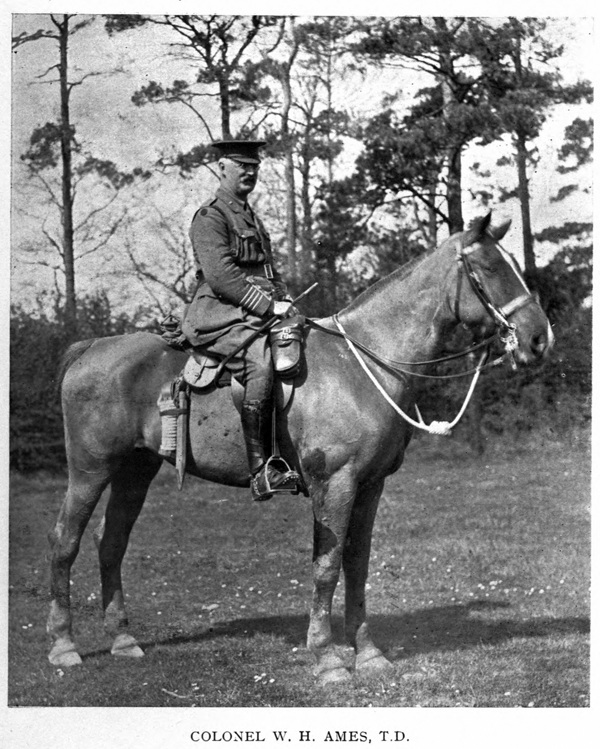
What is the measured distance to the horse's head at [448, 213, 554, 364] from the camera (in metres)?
7.70

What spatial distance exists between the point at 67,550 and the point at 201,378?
1.97m

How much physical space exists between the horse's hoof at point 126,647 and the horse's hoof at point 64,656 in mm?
383

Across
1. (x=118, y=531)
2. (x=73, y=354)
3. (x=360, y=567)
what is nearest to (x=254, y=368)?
(x=360, y=567)

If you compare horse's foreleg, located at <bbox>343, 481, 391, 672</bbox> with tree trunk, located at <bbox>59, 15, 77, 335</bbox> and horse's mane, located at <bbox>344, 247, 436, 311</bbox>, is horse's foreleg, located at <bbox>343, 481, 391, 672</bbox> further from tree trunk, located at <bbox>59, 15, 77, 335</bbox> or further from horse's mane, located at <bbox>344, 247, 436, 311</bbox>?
tree trunk, located at <bbox>59, 15, 77, 335</bbox>

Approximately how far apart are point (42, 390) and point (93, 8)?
6.87m

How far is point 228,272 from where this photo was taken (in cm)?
804

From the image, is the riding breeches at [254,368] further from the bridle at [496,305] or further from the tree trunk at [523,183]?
the tree trunk at [523,183]

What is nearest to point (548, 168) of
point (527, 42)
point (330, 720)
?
point (527, 42)

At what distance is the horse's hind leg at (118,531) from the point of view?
9.07 meters

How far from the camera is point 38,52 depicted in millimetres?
11484

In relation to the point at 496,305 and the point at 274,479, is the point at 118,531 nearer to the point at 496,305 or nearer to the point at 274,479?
the point at 274,479

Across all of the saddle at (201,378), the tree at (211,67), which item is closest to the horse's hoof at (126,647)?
the saddle at (201,378)

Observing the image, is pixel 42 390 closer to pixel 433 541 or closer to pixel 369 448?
pixel 433 541

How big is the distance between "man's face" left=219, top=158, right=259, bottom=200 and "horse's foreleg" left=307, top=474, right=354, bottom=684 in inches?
100
